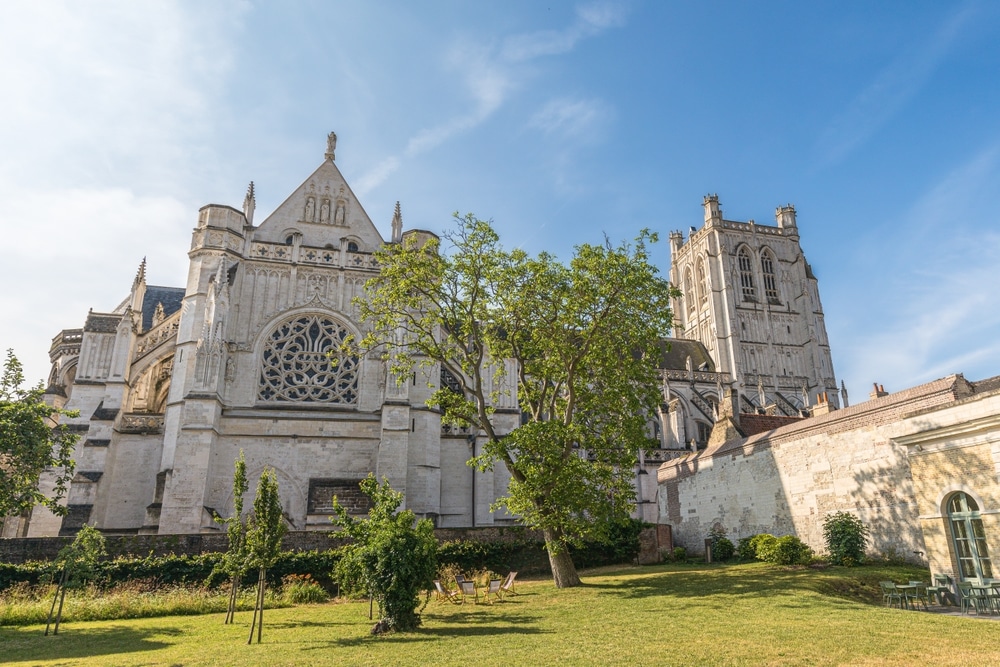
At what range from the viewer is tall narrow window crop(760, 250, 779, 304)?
56.6m

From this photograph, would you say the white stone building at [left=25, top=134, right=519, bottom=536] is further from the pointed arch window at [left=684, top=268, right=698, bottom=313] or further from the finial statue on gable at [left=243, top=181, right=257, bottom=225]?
the pointed arch window at [left=684, top=268, right=698, bottom=313]

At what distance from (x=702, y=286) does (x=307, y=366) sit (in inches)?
1635

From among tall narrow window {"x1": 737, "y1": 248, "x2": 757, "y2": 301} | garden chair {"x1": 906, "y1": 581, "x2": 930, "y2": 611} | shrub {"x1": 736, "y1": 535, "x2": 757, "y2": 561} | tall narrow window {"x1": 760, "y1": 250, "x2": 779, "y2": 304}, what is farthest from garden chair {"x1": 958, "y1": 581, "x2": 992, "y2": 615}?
tall narrow window {"x1": 760, "y1": 250, "x2": 779, "y2": 304}

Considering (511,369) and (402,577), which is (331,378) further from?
(402,577)

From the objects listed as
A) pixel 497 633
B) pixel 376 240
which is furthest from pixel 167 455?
pixel 497 633

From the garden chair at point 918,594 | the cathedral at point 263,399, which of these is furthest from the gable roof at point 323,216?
the garden chair at point 918,594

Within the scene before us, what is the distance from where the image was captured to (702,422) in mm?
43344

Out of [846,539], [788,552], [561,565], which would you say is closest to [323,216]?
[561,565]

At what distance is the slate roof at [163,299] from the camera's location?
114 ft

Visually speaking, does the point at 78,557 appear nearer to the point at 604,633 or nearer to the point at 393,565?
the point at 393,565

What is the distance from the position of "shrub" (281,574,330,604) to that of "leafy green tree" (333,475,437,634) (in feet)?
16.9

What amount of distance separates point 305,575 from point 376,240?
16.1 meters

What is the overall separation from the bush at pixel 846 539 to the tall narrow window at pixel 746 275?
138ft

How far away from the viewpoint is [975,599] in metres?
11.3
